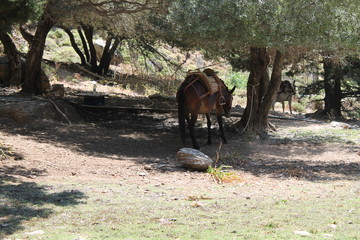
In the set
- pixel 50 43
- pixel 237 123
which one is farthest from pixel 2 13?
pixel 50 43

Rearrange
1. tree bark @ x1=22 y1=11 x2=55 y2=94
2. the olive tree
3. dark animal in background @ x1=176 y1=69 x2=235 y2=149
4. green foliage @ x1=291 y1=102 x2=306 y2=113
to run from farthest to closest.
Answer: green foliage @ x1=291 y1=102 x2=306 y2=113
tree bark @ x1=22 y1=11 x2=55 y2=94
dark animal in background @ x1=176 y1=69 x2=235 y2=149
the olive tree

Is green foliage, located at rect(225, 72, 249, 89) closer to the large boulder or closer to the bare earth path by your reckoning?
the bare earth path

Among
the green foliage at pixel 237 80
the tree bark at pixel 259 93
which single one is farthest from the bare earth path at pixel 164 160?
the green foliage at pixel 237 80

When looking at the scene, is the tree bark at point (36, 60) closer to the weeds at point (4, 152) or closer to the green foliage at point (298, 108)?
the weeds at point (4, 152)

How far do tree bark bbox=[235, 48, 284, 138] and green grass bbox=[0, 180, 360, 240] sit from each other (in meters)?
6.43

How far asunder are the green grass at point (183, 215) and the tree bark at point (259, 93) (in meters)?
6.43

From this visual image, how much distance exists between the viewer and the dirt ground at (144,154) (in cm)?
848

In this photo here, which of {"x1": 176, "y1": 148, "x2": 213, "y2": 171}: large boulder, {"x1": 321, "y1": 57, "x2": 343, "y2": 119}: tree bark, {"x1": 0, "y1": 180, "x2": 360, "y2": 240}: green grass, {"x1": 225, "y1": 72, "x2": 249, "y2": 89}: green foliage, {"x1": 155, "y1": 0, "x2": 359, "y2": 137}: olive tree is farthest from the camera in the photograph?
{"x1": 225, "y1": 72, "x2": 249, "y2": 89}: green foliage

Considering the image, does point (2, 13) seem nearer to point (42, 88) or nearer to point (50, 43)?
point (42, 88)

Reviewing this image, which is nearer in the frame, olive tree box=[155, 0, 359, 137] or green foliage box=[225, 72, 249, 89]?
olive tree box=[155, 0, 359, 137]

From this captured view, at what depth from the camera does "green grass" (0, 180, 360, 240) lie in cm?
477

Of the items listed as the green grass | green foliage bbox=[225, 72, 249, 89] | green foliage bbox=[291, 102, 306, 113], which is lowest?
the green grass

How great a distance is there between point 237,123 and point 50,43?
18.7 m

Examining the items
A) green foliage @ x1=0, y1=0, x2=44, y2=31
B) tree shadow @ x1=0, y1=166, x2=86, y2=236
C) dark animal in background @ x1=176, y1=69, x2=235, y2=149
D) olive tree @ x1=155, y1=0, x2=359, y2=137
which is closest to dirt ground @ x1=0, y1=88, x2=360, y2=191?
tree shadow @ x1=0, y1=166, x2=86, y2=236
